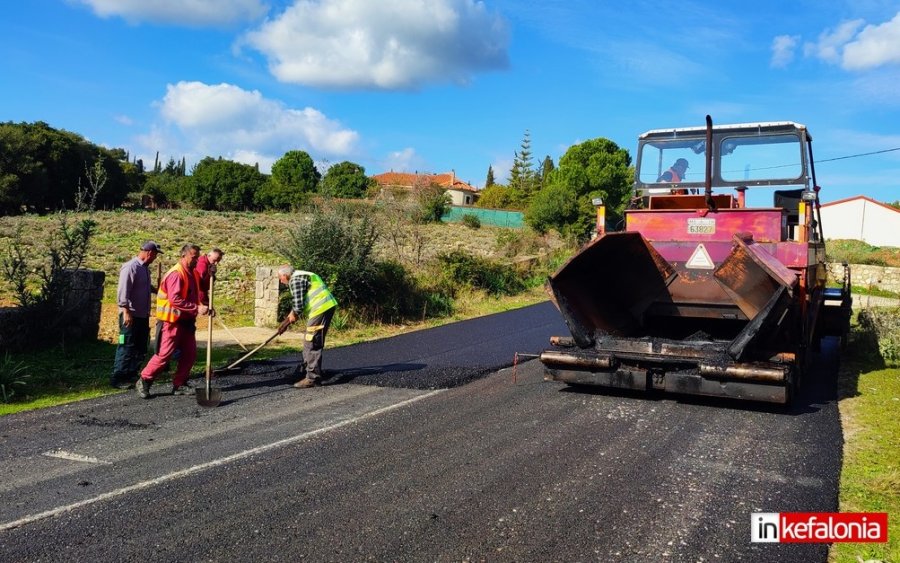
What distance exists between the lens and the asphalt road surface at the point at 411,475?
383 cm

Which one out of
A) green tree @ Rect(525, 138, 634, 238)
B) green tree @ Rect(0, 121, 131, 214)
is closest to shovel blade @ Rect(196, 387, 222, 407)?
green tree @ Rect(0, 121, 131, 214)

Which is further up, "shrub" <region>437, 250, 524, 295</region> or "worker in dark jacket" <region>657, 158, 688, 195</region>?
"worker in dark jacket" <region>657, 158, 688, 195</region>

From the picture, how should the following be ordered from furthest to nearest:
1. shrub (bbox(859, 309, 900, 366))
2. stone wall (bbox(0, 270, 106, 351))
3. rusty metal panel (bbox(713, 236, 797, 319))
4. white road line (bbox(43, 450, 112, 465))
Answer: shrub (bbox(859, 309, 900, 366))
stone wall (bbox(0, 270, 106, 351))
rusty metal panel (bbox(713, 236, 797, 319))
white road line (bbox(43, 450, 112, 465))

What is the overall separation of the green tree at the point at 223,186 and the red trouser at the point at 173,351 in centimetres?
7285

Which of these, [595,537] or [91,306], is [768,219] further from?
[91,306]

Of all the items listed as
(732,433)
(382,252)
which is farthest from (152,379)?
(382,252)

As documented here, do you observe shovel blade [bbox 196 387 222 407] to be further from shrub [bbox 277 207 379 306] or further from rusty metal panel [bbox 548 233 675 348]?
shrub [bbox 277 207 379 306]

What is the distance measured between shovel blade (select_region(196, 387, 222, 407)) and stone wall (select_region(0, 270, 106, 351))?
3.25 meters

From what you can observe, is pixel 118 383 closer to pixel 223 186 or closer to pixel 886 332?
pixel 886 332

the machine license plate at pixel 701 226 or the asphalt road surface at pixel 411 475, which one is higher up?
the machine license plate at pixel 701 226

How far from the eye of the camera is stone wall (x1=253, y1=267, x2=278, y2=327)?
12.6 m

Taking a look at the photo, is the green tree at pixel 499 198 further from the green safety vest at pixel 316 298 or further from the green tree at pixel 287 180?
the green safety vest at pixel 316 298

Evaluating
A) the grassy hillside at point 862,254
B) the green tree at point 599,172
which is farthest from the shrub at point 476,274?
the green tree at point 599,172

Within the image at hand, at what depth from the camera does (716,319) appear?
8156 millimetres
